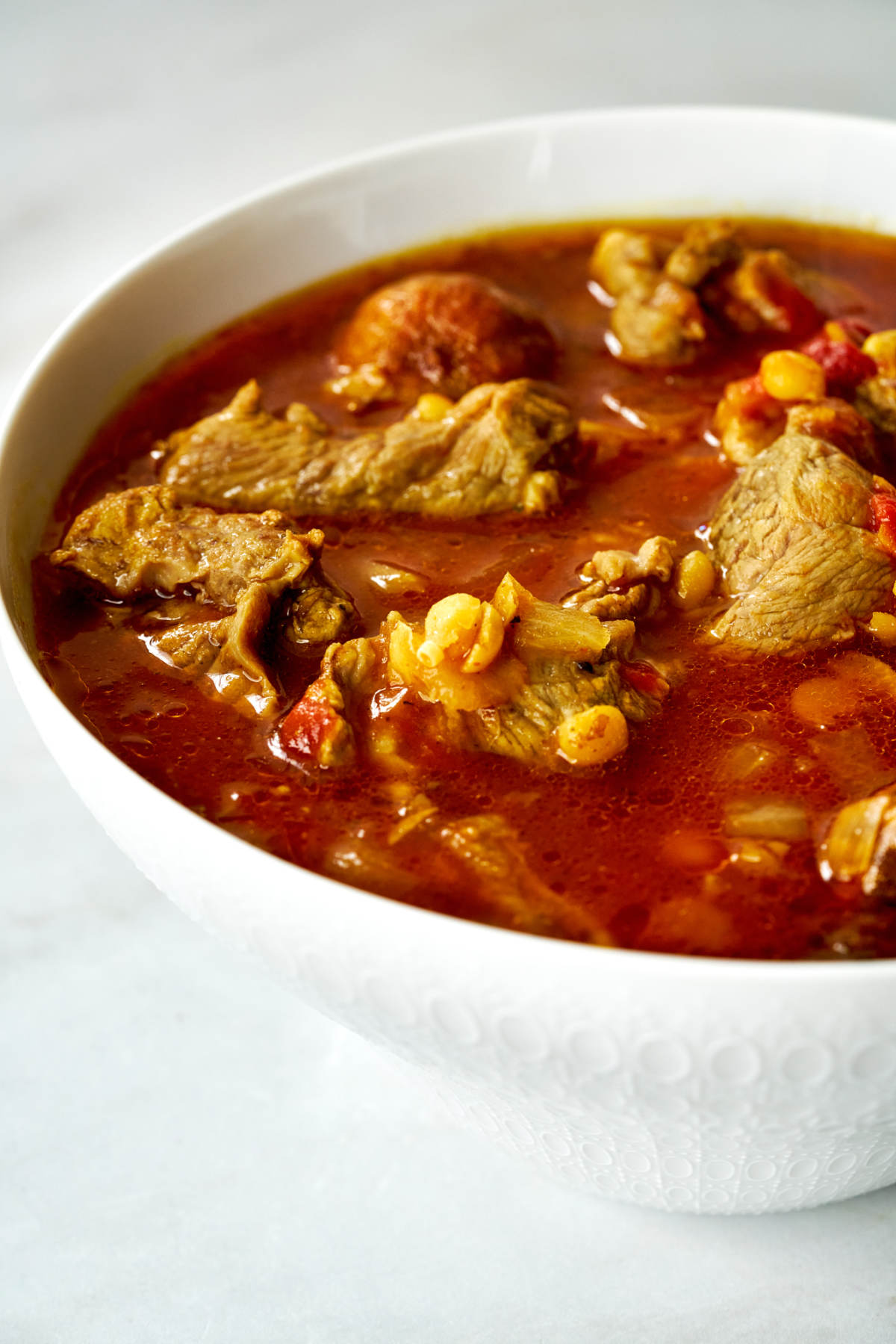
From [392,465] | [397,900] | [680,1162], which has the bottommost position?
[680,1162]

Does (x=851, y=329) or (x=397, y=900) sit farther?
(x=851, y=329)

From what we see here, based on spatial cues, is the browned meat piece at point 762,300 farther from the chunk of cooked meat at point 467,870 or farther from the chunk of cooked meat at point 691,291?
the chunk of cooked meat at point 467,870

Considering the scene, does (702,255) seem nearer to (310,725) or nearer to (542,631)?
(542,631)

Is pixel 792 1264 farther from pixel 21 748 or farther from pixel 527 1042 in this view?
pixel 21 748

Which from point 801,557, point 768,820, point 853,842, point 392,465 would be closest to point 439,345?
point 392,465

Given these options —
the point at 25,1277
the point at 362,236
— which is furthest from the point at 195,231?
the point at 25,1277

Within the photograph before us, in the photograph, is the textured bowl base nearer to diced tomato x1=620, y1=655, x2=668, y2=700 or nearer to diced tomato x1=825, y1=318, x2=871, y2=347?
diced tomato x1=620, y1=655, x2=668, y2=700

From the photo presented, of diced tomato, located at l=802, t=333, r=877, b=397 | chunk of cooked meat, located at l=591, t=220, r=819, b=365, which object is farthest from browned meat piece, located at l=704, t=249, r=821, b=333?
diced tomato, located at l=802, t=333, r=877, b=397
